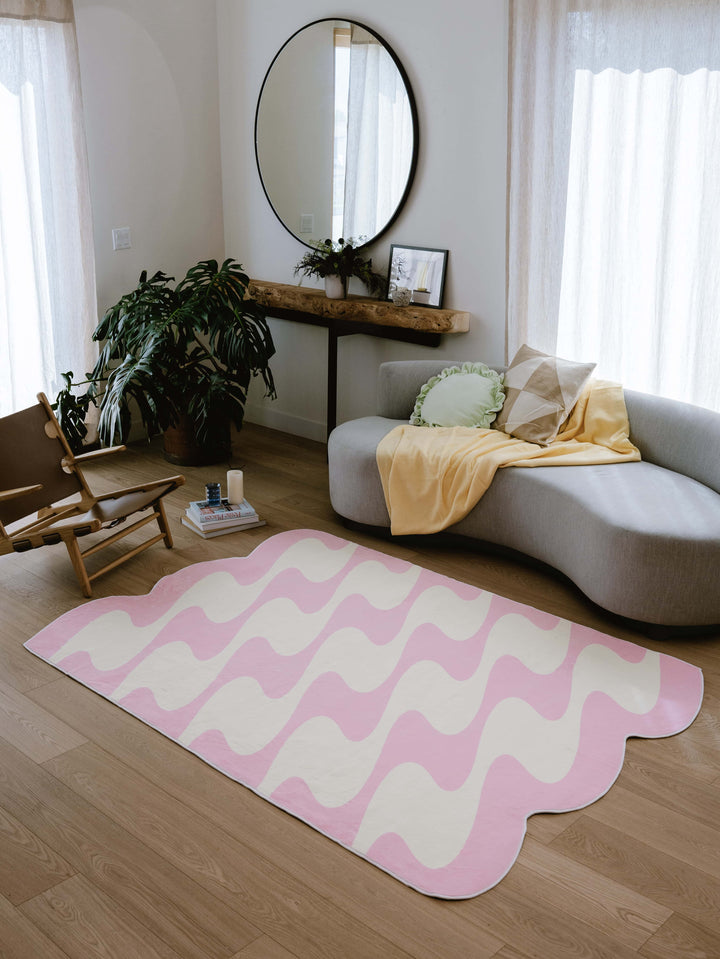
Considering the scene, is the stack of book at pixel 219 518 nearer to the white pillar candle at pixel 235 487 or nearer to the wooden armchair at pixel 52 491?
the white pillar candle at pixel 235 487

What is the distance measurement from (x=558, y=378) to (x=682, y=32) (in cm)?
141

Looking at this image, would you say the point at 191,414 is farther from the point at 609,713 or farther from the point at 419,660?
the point at 609,713

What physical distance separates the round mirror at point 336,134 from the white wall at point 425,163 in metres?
0.08

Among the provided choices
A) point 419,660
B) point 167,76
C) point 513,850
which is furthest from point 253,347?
point 513,850

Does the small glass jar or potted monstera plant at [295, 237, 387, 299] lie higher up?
potted monstera plant at [295, 237, 387, 299]

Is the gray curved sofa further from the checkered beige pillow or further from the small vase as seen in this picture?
the small vase

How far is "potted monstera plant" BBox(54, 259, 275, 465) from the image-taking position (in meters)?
4.42

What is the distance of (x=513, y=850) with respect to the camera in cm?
217

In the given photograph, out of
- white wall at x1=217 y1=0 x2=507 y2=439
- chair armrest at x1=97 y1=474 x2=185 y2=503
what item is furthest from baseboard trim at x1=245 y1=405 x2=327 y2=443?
chair armrest at x1=97 y1=474 x2=185 y2=503

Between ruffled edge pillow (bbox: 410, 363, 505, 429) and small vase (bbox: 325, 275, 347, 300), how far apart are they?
0.88m

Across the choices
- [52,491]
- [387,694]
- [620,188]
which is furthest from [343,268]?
[387,694]

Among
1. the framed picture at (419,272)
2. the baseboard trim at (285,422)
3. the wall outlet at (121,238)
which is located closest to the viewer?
the framed picture at (419,272)

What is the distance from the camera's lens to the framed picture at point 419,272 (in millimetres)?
4531

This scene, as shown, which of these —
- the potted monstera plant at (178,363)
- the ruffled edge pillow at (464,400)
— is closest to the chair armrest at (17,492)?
the potted monstera plant at (178,363)
